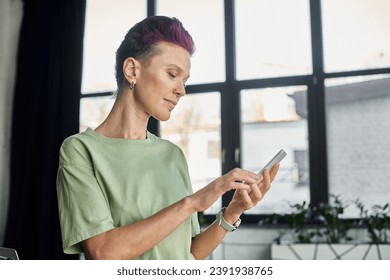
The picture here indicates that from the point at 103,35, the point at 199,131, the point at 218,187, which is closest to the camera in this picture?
the point at 218,187

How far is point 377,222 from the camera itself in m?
2.08

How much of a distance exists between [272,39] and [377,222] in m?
0.95

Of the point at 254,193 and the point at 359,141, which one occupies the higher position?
the point at 359,141

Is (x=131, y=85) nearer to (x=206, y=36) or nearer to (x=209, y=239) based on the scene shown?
(x=209, y=239)

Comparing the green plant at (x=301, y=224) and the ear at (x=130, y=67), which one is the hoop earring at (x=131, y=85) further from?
the green plant at (x=301, y=224)

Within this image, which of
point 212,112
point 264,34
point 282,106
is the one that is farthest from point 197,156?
point 264,34

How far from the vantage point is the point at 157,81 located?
1.69 feet

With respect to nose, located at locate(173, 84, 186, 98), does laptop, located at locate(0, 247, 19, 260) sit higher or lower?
lower

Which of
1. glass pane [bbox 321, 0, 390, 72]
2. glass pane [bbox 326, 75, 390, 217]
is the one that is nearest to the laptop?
glass pane [bbox 326, 75, 390, 217]

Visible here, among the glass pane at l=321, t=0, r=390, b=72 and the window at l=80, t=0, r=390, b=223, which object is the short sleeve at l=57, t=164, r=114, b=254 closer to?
the window at l=80, t=0, r=390, b=223

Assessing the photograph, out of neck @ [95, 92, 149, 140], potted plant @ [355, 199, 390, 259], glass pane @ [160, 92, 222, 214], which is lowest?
potted plant @ [355, 199, 390, 259]

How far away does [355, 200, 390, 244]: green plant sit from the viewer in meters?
2.03

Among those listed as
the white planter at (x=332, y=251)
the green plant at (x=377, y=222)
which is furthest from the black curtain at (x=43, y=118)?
the green plant at (x=377, y=222)

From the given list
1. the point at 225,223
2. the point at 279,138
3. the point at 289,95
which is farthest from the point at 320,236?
the point at 225,223
